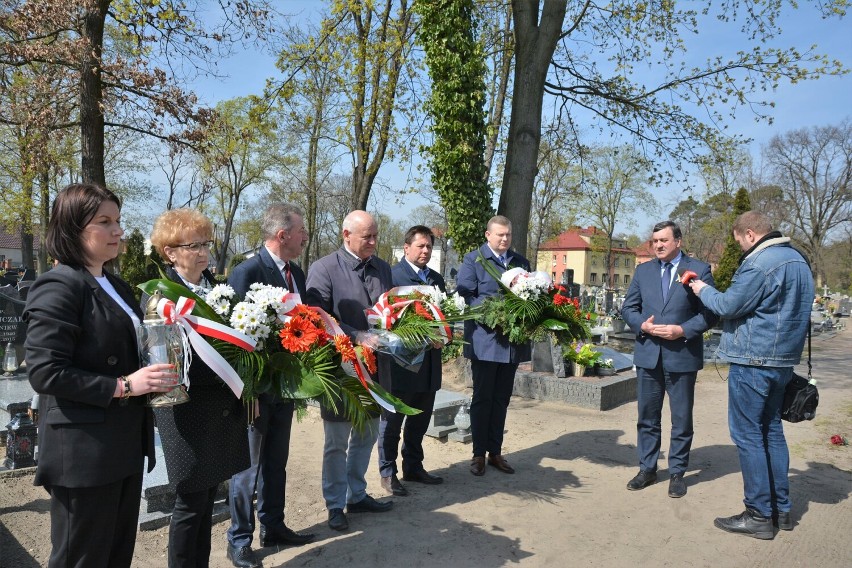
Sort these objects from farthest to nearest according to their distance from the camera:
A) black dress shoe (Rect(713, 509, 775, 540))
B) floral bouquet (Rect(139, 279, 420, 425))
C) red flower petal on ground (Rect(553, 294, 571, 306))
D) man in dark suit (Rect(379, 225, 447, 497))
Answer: red flower petal on ground (Rect(553, 294, 571, 306)), man in dark suit (Rect(379, 225, 447, 497)), black dress shoe (Rect(713, 509, 775, 540)), floral bouquet (Rect(139, 279, 420, 425))

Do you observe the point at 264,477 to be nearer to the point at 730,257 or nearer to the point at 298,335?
the point at 298,335

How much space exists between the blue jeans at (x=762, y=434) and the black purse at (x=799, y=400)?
1.7 inches

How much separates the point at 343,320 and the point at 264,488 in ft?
3.71

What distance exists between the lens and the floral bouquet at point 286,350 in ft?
8.40

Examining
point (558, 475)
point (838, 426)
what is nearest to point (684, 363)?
point (558, 475)

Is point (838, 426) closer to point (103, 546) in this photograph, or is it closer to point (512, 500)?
point (512, 500)

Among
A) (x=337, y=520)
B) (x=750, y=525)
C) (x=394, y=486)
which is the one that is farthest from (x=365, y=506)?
(x=750, y=525)

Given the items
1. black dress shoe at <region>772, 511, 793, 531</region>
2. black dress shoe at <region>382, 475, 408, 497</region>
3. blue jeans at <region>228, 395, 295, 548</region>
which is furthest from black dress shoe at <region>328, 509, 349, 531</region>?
black dress shoe at <region>772, 511, 793, 531</region>

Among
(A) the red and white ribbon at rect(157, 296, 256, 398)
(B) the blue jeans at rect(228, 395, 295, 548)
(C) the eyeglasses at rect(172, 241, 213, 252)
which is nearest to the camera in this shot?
(A) the red and white ribbon at rect(157, 296, 256, 398)

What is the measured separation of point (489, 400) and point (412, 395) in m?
0.78

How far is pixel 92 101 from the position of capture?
755cm

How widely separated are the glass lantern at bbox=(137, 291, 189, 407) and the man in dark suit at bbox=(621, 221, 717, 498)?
3.63m

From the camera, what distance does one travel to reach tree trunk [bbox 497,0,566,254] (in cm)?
864

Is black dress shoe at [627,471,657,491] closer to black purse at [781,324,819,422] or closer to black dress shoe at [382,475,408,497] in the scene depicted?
black purse at [781,324,819,422]
